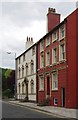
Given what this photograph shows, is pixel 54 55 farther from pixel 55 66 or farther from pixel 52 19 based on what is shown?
pixel 52 19

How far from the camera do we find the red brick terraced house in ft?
104

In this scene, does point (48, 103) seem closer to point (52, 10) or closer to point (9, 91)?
point (52, 10)

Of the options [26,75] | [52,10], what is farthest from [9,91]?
[52,10]

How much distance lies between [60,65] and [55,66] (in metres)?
1.78

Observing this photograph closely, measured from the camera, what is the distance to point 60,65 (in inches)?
1345

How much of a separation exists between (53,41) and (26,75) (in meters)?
15.6

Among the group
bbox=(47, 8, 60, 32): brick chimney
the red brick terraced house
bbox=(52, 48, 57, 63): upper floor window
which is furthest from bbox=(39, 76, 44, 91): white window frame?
bbox=(47, 8, 60, 32): brick chimney

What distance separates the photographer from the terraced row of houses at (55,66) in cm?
3177

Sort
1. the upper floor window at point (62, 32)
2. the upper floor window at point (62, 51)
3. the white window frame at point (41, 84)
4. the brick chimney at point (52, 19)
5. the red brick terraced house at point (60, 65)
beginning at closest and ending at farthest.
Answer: the red brick terraced house at point (60, 65), the upper floor window at point (62, 51), the upper floor window at point (62, 32), the white window frame at point (41, 84), the brick chimney at point (52, 19)

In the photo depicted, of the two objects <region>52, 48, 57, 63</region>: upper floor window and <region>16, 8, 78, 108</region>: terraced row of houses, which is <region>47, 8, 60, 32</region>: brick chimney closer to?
<region>16, 8, 78, 108</region>: terraced row of houses

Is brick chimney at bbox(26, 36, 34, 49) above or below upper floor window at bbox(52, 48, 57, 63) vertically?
above

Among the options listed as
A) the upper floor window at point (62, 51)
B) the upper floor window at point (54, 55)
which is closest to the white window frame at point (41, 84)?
the upper floor window at point (54, 55)

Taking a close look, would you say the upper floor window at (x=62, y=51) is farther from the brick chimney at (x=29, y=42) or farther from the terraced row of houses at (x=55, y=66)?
the brick chimney at (x=29, y=42)

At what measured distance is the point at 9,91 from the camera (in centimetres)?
7238
